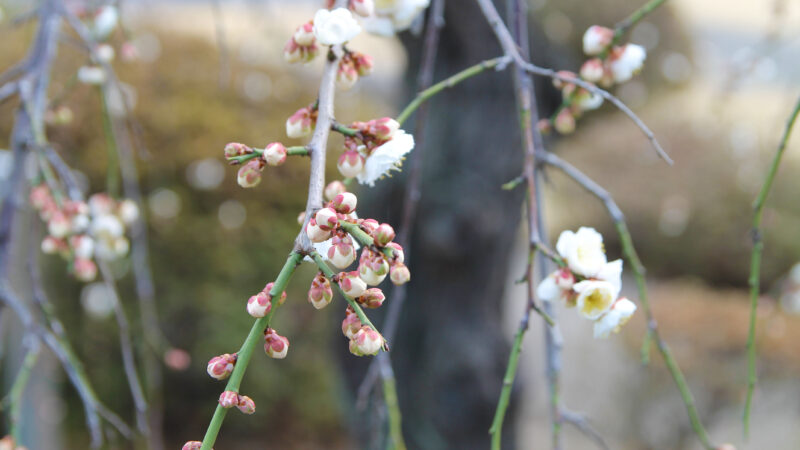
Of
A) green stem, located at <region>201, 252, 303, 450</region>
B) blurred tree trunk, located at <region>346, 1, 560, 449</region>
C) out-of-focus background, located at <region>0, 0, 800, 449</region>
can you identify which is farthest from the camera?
out-of-focus background, located at <region>0, 0, 800, 449</region>

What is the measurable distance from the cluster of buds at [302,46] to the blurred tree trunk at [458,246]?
115 cm

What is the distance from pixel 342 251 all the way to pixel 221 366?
0.11 metres

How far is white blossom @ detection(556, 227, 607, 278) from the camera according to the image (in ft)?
2.09

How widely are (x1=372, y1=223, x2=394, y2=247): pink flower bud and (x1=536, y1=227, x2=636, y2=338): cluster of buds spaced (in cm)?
28

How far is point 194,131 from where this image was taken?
289cm

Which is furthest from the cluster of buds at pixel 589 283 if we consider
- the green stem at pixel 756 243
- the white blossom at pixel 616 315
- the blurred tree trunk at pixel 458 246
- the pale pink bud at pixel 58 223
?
the blurred tree trunk at pixel 458 246

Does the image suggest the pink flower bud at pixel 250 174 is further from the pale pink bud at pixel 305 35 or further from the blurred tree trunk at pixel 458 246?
the blurred tree trunk at pixel 458 246

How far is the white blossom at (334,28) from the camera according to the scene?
1.69 ft

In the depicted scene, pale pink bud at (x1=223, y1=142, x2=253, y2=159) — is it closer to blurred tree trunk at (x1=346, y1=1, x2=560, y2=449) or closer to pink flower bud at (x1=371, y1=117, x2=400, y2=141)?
pink flower bud at (x1=371, y1=117, x2=400, y2=141)

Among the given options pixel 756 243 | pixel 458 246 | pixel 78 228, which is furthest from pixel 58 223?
pixel 458 246

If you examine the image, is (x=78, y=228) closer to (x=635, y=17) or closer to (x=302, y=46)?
(x=302, y=46)

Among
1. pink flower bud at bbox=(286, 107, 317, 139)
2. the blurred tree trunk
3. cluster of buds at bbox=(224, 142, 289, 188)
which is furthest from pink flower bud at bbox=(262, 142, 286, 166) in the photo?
the blurred tree trunk

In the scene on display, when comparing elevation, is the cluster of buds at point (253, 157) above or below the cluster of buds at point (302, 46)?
below

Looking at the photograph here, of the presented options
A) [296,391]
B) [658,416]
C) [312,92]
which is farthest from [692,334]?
[312,92]
